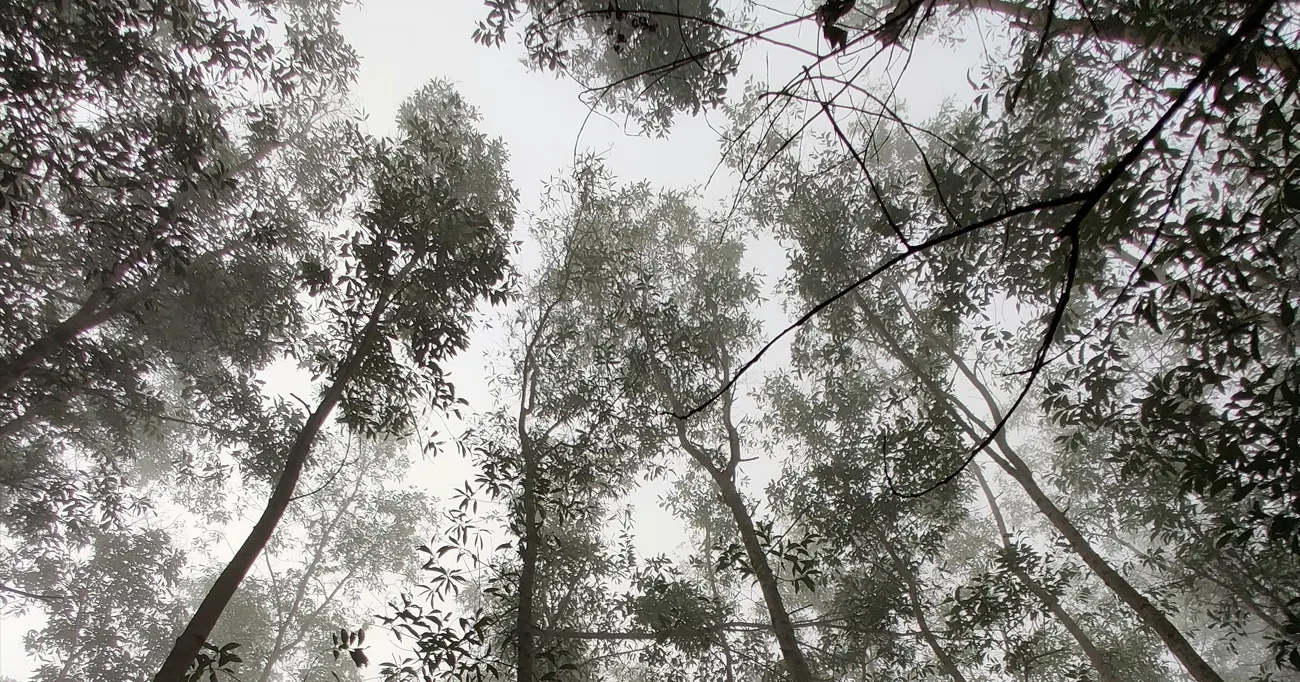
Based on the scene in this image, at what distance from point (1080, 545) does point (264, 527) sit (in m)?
8.63

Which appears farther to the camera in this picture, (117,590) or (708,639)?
(117,590)

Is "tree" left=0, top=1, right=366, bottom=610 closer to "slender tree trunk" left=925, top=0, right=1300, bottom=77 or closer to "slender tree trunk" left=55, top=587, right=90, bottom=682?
"slender tree trunk" left=55, top=587, right=90, bottom=682

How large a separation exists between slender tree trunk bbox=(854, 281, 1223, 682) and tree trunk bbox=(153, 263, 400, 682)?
6374mm

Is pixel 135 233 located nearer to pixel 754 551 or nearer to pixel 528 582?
pixel 528 582

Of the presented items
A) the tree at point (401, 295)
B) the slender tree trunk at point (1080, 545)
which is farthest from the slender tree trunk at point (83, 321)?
the slender tree trunk at point (1080, 545)

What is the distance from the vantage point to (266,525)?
461cm

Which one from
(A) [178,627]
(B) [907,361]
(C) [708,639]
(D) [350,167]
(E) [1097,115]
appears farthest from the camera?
(A) [178,627]

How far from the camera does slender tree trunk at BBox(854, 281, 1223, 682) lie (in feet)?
17.7

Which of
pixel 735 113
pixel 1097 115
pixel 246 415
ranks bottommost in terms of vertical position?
pixel 246 415

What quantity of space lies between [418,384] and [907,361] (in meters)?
6.65

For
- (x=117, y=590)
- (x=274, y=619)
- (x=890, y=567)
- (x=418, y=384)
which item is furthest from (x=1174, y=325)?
(x=274, y=619)

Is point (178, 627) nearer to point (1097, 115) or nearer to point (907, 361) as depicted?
point (907, 361)

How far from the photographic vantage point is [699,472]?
11977 millimetres

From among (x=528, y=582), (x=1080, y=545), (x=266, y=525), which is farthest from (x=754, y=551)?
(x=266, y=525)
